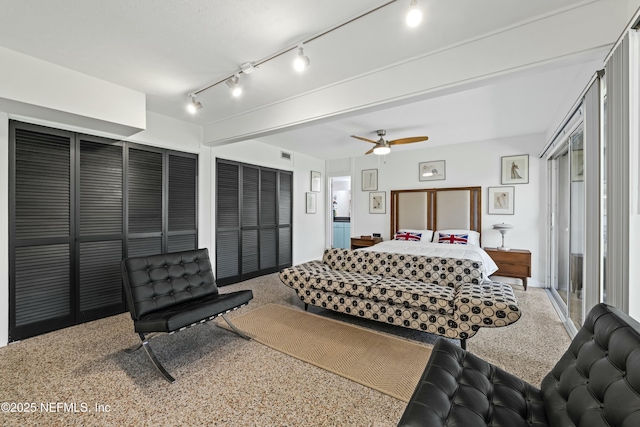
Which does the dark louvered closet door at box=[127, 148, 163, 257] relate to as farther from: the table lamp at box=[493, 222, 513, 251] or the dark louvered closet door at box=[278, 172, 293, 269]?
the table lamp at box=[493, 222, 513, 251]

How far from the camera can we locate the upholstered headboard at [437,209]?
205 inches

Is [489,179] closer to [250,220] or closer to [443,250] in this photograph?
[443,250]

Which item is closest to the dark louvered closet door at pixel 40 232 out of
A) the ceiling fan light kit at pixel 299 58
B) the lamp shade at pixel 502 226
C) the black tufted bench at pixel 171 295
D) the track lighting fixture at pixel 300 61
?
the black tufted bench at pixel 171 295

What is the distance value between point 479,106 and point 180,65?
3373 millimetres

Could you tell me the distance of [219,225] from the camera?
4.64 metres

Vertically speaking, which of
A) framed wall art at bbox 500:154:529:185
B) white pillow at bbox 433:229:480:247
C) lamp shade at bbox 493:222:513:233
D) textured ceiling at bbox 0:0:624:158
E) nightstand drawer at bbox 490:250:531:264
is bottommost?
nightstand drawer at bbox 490:250:531:264

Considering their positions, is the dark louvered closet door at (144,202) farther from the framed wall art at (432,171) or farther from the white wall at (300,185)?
the framed wall art at (432,171)

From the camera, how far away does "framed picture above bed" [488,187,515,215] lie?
493 cm

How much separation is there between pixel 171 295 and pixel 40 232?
155 cm

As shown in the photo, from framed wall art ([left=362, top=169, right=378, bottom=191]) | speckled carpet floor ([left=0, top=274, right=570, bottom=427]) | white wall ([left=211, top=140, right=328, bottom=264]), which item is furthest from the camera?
framed wall art ([left=362, top=169, right=378, bottom=191])

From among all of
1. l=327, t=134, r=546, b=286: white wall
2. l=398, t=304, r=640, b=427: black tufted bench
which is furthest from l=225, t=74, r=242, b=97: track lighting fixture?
l=327, t=134, r=546, b=286: white wall

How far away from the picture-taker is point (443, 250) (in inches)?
172

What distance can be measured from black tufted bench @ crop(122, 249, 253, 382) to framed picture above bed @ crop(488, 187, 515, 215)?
14.9 ft

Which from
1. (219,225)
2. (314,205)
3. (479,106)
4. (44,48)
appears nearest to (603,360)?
(479,106)
